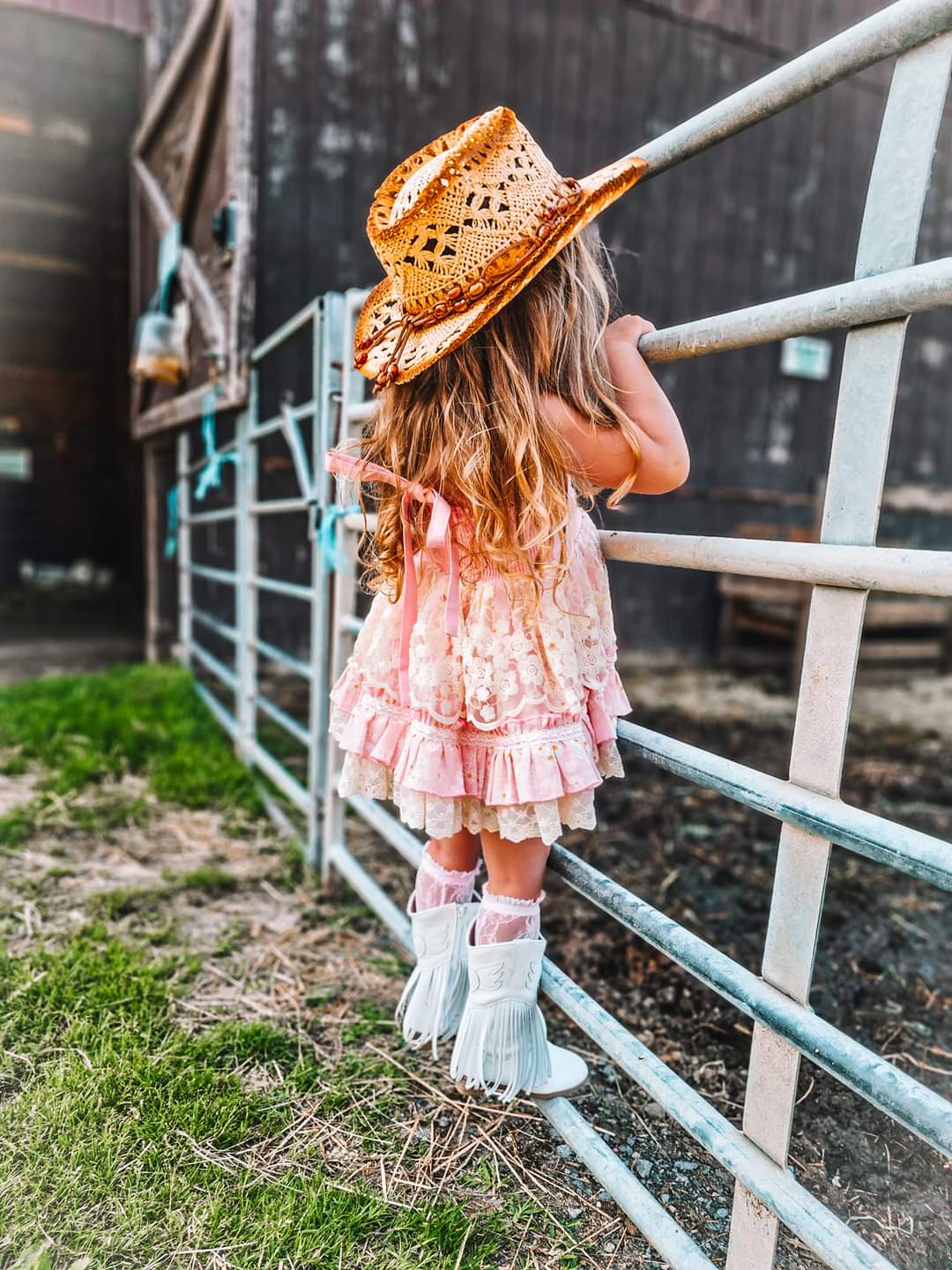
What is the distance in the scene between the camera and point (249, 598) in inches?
115

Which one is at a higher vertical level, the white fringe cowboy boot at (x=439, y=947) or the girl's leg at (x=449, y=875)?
the girl's leg at (x=449, y=875)

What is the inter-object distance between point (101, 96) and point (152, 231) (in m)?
2.11

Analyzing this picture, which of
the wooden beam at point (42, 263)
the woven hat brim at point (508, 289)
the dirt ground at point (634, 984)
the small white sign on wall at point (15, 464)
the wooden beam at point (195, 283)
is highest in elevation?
the wooden beam at point (42, 263)

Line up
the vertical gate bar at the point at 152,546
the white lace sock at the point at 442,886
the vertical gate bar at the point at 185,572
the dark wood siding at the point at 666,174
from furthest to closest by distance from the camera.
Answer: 1. the vertical gate bar at the point at 152,546
2. the dark wood siding at the point at 666,174
3. the vertical gate bar at the point at 185,572
4. the white lace sock at the point at 442,886

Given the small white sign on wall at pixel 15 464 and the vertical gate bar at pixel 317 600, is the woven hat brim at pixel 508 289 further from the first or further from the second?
the small white sign on wall at pixel 15 464

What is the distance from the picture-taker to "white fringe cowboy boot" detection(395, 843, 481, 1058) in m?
1.37

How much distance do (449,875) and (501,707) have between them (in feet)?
1.34

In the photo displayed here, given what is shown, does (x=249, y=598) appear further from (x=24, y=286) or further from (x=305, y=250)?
(x=24, y=286)

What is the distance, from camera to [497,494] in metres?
1.08

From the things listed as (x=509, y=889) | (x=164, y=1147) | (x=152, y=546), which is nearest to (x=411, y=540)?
(x=509, y=889)

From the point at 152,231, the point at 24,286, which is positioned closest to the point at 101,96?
the point at 24,286

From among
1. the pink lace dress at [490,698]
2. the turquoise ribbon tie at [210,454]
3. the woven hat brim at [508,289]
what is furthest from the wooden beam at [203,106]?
the pink lace dress at [490,698]

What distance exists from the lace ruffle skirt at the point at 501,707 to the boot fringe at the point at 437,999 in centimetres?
34

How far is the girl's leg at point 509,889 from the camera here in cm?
121
